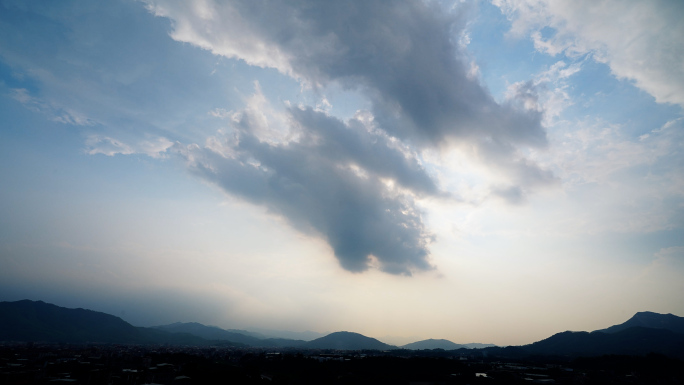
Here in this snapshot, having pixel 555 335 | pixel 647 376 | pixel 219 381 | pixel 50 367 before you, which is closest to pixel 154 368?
pixel 50 367

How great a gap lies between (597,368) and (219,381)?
109 metres

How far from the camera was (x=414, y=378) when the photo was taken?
267ft

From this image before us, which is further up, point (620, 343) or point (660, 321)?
point (660, 321)

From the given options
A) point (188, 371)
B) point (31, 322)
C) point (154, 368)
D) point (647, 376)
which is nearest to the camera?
point (188, 371)

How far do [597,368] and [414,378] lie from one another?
59771 mm

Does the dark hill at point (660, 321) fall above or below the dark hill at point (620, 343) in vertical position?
above

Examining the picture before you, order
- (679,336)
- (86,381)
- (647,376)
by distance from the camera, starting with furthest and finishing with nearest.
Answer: (679,336) < (647,376) < (86,381)

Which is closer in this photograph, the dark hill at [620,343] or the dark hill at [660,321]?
the dark hill at [620,343]

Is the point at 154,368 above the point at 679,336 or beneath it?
beneath

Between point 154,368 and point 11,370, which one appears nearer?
point 11,370

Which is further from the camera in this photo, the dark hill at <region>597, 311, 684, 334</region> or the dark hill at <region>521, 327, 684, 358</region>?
the dark hill at <region>597, 311, 684, 334</region>

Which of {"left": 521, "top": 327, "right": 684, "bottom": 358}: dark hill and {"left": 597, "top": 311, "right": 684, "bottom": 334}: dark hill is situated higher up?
{"left": 597, "top": 311, "right": 684, "bottom": 334}: dark hill

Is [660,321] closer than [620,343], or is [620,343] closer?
[620,343]

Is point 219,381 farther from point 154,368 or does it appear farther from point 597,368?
point 597,368
